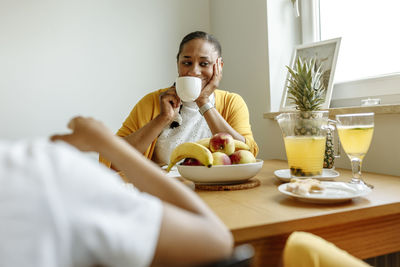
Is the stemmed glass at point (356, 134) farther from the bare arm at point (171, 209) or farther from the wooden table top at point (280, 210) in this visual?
the bare arm at point (171, 209)

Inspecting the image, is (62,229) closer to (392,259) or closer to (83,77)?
(392,259)

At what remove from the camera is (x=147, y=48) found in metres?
2.46

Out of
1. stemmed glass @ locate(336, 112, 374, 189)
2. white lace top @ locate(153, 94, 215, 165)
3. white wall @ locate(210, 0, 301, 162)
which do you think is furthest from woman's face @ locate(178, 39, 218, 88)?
stemmed glass @ locate(336, 112, 374, 189)

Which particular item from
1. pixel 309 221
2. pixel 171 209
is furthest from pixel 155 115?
pixel 171 209

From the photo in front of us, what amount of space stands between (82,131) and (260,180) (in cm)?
67

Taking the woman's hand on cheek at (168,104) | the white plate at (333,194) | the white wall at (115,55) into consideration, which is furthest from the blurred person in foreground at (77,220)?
the white wall at (115,55)

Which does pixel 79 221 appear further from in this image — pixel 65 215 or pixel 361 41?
pixel 361 41

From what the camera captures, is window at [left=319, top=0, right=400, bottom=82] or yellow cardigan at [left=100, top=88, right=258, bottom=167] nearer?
window at [left=319, top=0, right=400, bottom=82]

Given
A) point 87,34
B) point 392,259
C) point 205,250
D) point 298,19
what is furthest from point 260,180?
point 87,34

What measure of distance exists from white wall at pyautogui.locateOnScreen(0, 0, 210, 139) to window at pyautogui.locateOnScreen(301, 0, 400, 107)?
1055mm

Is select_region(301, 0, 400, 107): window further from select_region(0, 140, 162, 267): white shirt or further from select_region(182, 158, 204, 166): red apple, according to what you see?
select_region(0, 140, 162, 267): white shirt

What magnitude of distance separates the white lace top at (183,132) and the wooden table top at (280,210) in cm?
76

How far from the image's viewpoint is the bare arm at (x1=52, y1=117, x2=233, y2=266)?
0.41 meters

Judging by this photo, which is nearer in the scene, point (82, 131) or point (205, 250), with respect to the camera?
A: point (205, 250)
